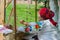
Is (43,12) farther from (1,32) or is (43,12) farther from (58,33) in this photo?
(1,32)

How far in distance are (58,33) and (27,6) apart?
1.50m

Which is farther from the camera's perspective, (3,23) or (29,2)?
(29,2)

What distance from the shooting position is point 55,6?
1.73m

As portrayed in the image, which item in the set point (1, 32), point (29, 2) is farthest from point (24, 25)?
point (29, 2)

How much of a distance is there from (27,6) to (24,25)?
4.35ft

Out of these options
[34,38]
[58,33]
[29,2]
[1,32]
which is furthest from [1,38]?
[29,2]

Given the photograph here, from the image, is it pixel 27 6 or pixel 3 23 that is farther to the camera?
pixel 27 6

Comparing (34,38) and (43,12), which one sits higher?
(43,12)

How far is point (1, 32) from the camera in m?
0.98

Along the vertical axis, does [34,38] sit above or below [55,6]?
below

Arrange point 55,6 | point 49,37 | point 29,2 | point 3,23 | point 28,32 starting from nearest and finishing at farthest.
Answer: point 49,37 < point 28,32 < point 3,23 < point 55,6 < point 29,2

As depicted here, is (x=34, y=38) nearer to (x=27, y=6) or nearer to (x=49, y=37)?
(x=49, y=37)

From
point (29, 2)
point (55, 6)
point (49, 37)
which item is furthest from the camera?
point (29, 2)

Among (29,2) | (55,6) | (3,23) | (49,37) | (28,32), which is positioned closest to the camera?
(49,37)
